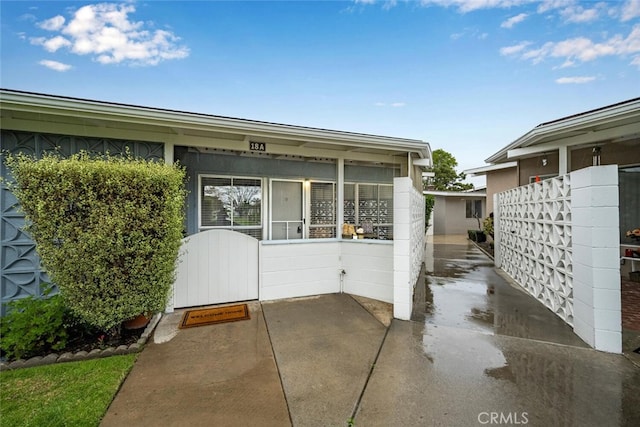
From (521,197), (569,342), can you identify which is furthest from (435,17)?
(569,342)

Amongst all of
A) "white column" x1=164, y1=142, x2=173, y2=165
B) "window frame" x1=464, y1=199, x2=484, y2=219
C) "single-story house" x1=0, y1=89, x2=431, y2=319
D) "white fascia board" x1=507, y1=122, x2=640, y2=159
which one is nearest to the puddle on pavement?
"single-story house" x1=0, y1=89, x2=431, y2=319

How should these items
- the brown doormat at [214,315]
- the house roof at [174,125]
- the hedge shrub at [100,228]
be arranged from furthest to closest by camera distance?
the brown doormat at [214,315]
the house roof at [174,125]
the hedge shrub at [100,228]

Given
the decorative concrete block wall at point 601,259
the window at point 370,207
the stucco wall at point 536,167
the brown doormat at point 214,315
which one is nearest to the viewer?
the decorative concrete block wall at point 601,259

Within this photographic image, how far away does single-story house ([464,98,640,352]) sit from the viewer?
3.15m

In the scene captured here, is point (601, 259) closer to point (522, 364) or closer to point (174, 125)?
point (522, 364)

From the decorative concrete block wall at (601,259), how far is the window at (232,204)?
5.66 m

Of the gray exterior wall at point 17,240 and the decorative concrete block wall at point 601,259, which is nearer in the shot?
the decorative concrete block wall at point 601,259

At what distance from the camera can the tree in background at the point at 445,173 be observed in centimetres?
3091

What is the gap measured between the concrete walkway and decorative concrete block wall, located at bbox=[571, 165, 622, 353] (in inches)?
10.7

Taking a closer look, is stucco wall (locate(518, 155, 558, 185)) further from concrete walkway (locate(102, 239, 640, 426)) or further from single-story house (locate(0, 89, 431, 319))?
concrete walkway (locate(102, 239, 640, 426))

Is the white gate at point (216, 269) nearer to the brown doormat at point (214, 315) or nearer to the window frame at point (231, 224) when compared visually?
the brown doormat at point (214, 315)

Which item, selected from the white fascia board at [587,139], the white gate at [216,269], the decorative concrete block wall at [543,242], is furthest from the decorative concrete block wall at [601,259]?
the white gate at [216,269]

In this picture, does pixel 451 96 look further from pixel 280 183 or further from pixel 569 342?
pixel 569 342

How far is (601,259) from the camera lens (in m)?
3.17
